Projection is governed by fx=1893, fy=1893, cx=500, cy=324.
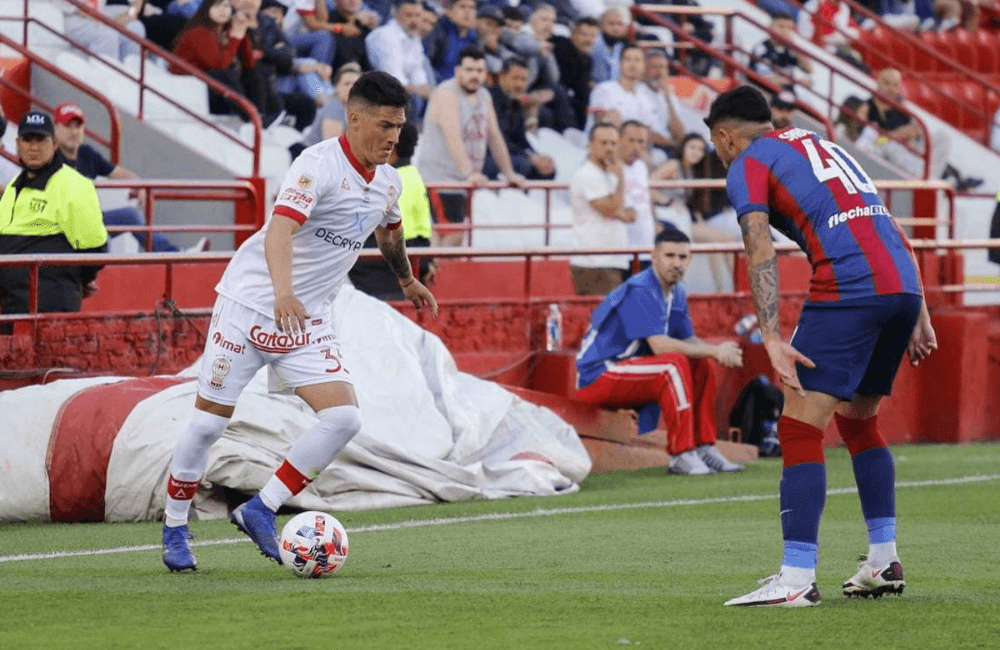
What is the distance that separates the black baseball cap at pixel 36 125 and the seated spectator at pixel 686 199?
7.87 metres

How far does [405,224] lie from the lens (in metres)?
13.3

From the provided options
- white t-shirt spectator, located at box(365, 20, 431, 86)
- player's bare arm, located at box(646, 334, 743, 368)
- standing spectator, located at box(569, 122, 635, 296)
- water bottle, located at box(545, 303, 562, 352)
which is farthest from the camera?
white t-shirt spectator, located at box(365, 20, 431, 86)

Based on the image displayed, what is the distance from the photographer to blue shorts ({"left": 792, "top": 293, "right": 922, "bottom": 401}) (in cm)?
682

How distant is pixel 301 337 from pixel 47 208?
4599 mm

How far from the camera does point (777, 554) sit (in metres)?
8.62

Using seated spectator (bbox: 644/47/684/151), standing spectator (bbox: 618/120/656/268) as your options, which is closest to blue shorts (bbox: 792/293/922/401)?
standing spectator (bbox: 618/120/656/268)

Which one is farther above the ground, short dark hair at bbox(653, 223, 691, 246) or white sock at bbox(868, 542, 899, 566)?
short dark hair at bbox(653, 223, 691, 246)

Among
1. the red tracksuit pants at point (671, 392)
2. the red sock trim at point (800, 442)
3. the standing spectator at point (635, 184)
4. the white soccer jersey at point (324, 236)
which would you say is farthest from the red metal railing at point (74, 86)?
the red sock trim at point (800, 442)

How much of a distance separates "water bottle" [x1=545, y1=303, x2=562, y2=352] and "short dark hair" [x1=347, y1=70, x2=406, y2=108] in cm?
620

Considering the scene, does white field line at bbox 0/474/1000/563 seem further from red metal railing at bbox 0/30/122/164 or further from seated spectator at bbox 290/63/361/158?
seated spectator at bbox 290/63/361/158

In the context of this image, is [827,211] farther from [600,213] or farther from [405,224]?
[600,213]

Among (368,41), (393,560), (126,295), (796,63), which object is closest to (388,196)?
(393,560)

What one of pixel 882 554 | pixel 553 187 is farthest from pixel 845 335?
pixel 553 187

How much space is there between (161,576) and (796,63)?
18.1m
